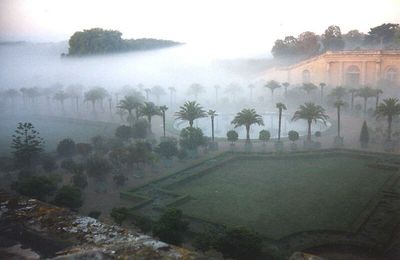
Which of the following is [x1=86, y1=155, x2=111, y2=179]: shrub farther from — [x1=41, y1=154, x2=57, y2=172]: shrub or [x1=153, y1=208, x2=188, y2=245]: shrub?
[x1=153, y1=208, x2=188, y2=245]: shrub

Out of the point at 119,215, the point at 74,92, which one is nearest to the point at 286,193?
the point at 119,215

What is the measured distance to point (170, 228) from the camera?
1371cm

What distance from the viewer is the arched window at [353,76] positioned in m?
50.2

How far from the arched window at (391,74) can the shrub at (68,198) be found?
134ft

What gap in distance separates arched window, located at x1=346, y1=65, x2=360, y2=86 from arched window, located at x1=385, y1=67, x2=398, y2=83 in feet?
10.8

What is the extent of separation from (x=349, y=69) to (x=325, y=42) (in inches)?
592

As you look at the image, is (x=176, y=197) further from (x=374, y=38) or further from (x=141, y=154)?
(x=374, y=38)

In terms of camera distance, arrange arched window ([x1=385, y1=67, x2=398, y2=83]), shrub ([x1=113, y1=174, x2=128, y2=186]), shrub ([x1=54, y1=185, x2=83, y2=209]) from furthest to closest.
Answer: arched window ([x1=385, y1=67, x2=398, y2=83]) → shrub ([x1=113, y1=174, x2=128, y2=186]) → shrub ([x1=54, y1=185, x2=83, y2=209])

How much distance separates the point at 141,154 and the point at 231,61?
49931 mm

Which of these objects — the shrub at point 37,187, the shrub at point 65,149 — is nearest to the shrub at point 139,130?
the shrub at point 65,149

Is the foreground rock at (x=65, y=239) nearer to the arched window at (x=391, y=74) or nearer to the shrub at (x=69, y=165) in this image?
the shrub at (x=69, y=165)

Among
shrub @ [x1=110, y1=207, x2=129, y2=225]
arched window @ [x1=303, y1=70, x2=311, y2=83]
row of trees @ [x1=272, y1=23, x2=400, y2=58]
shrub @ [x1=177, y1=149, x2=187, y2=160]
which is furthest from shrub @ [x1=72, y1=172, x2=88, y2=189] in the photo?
row of trees @ [x1=272, y1=23, x2=400, y2=58]

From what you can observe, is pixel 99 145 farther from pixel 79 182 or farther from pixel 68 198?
pixel 68 198

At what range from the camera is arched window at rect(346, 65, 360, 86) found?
165 ft
